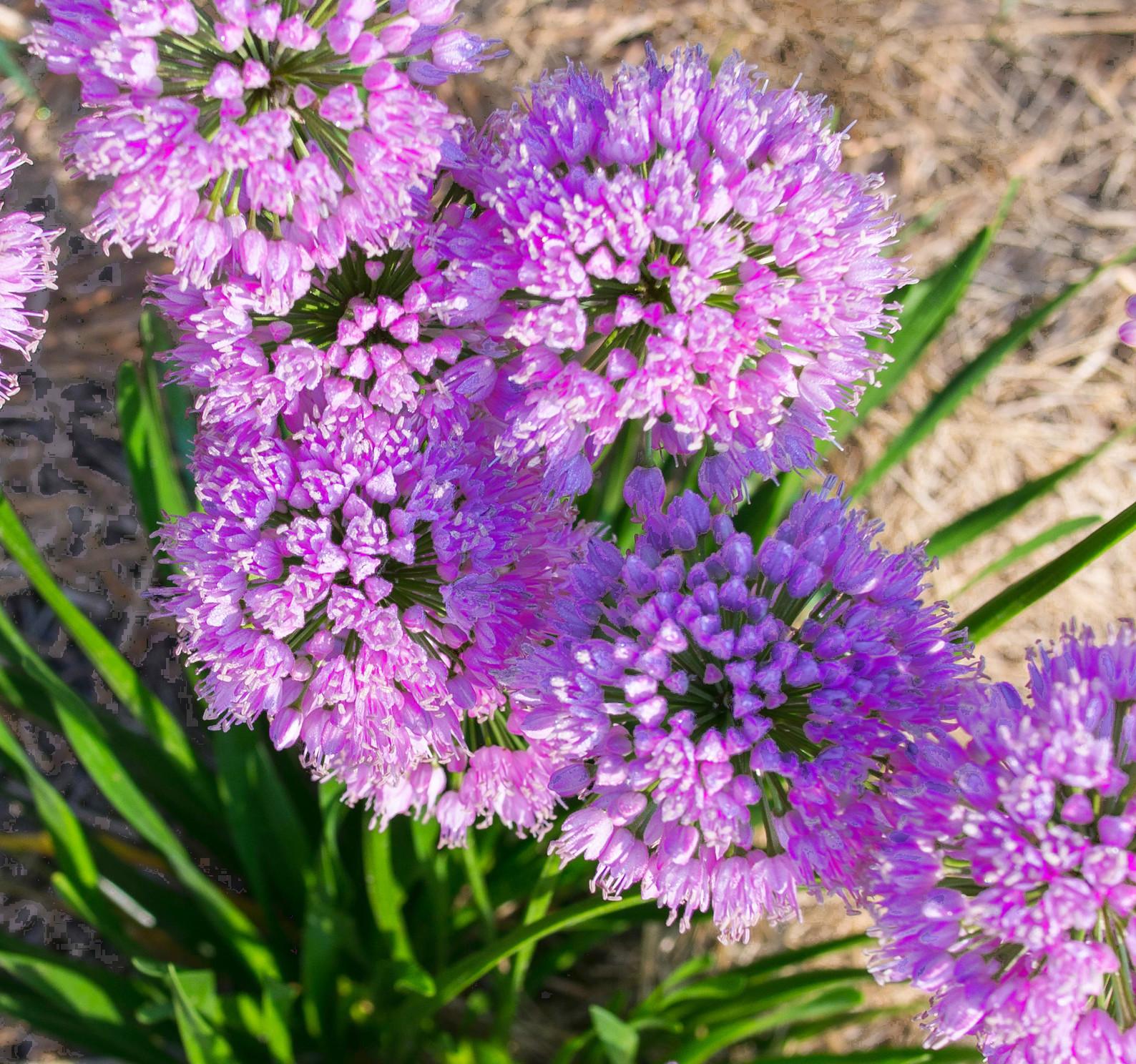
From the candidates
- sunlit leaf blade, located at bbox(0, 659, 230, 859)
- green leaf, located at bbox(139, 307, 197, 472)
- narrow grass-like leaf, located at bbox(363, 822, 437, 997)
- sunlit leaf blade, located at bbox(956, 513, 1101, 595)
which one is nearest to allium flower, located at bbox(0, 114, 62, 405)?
green leaf, located at bbox(139, 307, 197, 472)

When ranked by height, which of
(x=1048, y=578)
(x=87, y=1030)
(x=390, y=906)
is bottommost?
(x=87, y=1030)

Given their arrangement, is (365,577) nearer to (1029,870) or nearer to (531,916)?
(531,916)

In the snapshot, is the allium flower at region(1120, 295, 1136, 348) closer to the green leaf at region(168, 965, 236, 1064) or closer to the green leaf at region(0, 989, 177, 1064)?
the green leaf at region(168, 965, 236, 1064)

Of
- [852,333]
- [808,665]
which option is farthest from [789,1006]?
[852,333]

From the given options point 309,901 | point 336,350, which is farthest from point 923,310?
point 309,901

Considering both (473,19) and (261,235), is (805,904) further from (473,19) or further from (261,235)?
(473,19)

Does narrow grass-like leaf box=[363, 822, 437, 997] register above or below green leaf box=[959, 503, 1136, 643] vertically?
below
